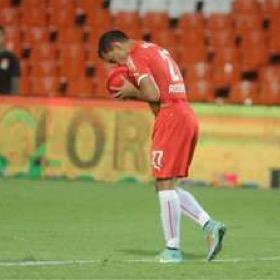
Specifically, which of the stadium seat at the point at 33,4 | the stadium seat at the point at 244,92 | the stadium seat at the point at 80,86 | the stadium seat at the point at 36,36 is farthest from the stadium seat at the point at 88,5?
the stadium seat at the point at 244,92

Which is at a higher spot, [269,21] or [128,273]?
[269,21]

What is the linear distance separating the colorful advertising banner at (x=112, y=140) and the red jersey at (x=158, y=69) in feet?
24.8

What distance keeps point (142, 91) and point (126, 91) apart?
12 centimetres

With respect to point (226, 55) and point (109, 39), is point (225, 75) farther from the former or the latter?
point (109, 39)

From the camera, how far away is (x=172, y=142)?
27.2 ft

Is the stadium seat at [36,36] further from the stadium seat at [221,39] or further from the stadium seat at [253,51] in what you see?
the stadium seat at [253,51]

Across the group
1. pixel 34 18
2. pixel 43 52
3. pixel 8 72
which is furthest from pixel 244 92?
pixel 34 18

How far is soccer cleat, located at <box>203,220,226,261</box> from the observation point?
818cm

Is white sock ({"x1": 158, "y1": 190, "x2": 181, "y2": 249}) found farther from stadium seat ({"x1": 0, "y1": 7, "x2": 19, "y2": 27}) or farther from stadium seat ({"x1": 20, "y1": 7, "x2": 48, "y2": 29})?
stadium seat ({"x1": 0, "y1": 7, "x2": 19, "y2": 27})

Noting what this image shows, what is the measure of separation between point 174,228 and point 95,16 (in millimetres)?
13844

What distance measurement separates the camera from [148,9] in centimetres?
2155

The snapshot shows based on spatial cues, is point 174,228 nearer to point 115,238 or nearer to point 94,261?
point 94,261

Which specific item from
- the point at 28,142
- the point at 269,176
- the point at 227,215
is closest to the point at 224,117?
the point at 269,176

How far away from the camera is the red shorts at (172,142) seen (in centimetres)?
827
